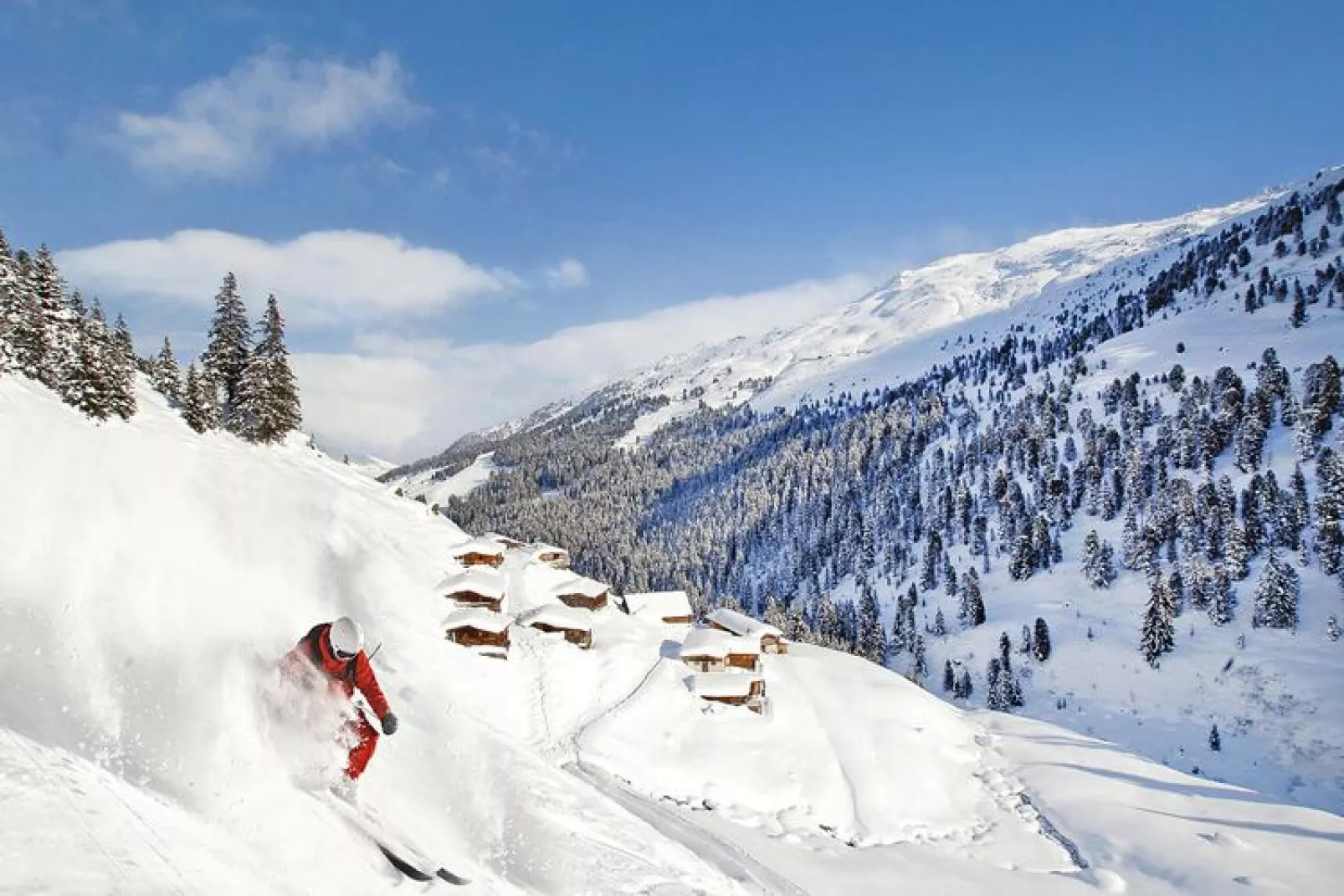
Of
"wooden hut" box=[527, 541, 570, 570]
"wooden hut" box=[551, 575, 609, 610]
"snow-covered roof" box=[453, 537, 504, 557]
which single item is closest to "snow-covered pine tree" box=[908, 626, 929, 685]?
"wooden hut" box=[527, 541, 570, 570]

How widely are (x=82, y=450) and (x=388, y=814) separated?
26436mm

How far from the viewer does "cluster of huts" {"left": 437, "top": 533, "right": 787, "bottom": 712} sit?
51750 millimetres

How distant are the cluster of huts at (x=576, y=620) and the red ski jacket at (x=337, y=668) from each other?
3784 centimetres

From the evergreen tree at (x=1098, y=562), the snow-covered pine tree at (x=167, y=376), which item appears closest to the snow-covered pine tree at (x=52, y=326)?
the snow-covered pine tree at (x=167, y=376)

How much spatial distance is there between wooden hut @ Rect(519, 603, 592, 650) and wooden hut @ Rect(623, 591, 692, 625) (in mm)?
16239

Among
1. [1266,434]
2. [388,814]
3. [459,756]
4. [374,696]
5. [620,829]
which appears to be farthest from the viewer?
[1266,434]

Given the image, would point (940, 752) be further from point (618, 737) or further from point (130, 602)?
point (130, 602)

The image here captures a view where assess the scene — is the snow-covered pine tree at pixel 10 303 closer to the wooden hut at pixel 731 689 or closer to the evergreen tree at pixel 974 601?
the wooden hut at pixel 731 689

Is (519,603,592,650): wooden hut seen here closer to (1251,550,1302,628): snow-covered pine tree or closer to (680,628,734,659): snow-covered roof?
(680,628,734,659): snow-covered roof

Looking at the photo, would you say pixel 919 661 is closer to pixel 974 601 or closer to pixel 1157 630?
pixel 974 601

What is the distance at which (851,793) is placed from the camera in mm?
43844

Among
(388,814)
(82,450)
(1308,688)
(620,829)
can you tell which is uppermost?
(82,450)

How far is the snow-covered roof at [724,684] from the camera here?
171 feet

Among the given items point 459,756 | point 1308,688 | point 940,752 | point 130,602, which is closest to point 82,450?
point 130,602
